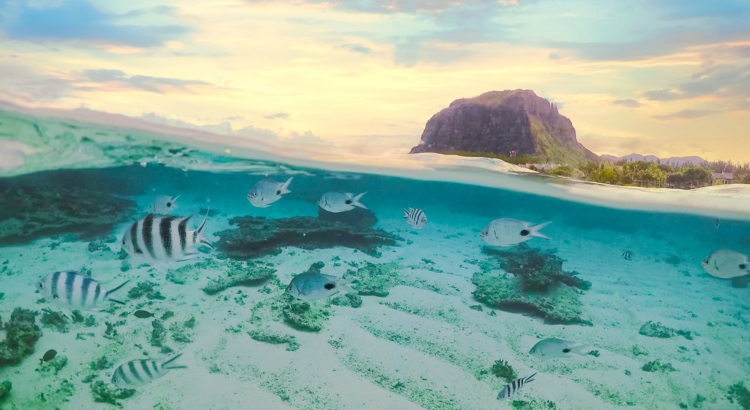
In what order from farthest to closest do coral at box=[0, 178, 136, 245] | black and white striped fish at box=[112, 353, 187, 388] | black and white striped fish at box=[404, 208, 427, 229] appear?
coral at box=[0, 178, 136, 245], black and white striped fish at box=[404, 208, 427, 229], black and white striped fish at box=[112, 353, 187, 388]

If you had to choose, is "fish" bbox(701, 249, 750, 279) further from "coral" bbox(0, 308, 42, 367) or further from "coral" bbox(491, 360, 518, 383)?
"coral" bbox(0, 308, 42, 367)

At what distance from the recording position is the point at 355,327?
27.2 feet

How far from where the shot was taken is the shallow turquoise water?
6.64 metres

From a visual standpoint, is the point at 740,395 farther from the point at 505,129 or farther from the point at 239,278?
the point at 239,278

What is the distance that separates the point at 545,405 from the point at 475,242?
9.46m

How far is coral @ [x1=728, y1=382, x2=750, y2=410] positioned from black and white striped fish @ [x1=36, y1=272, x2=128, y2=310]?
10690 mm

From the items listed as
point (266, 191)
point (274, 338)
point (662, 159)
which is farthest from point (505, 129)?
point (274, 338)

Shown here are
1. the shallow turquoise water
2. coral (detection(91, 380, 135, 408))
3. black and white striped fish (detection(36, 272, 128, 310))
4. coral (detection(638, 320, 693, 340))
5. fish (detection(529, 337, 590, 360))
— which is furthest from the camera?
coral (detection(638, 320, 693, 340))

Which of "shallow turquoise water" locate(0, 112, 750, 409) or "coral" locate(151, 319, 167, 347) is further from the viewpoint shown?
"coral" locate(151, 319, 167, 347)

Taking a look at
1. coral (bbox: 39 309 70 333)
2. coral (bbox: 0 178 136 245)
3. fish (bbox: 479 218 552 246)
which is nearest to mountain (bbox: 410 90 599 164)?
fish (bbox: 479 218 552 246)

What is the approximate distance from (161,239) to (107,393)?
4.43 meters

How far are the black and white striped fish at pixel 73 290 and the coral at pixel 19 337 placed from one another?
11.3ft

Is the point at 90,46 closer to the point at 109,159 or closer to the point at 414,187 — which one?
the point at 109,159

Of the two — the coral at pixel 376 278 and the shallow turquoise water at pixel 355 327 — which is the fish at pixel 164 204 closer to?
the shallow turquoise water at pixel 355 327
